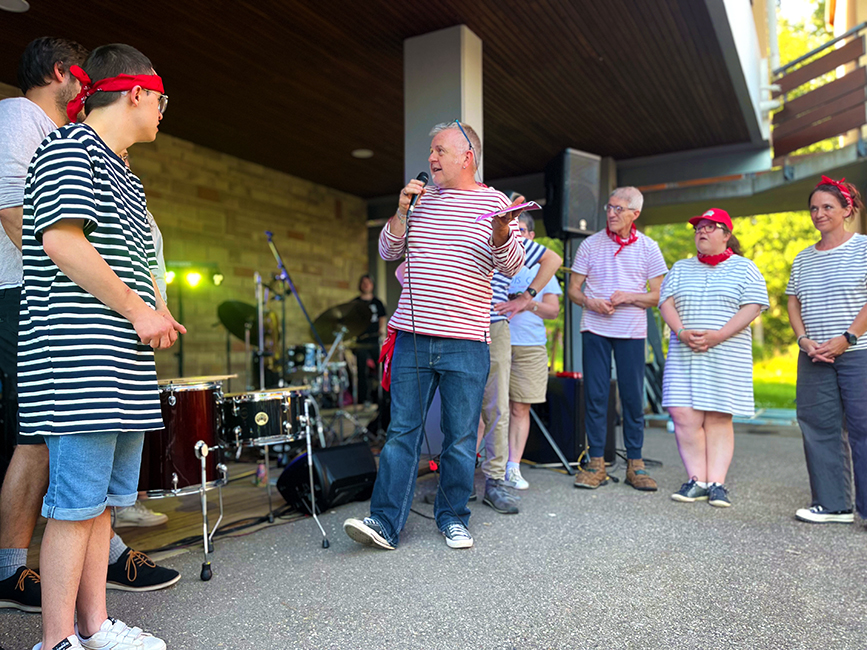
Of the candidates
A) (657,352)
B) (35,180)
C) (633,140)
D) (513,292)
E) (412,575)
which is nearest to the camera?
(35,180)

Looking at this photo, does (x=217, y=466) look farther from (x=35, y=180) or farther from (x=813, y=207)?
(x=813, y=207)

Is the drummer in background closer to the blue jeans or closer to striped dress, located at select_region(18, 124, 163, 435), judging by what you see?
the blue jeans

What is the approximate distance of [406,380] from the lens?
8.80 feet

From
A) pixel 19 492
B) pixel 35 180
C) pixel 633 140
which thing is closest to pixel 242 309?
pixel 19 492

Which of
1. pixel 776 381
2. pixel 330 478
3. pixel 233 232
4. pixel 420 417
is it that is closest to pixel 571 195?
pixel 420 417

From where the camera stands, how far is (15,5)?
421 cm

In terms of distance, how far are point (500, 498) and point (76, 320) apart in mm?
2298

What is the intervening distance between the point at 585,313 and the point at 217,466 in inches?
94.1

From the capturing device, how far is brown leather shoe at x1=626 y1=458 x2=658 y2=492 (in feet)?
12.1

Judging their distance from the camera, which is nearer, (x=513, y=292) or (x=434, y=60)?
(x=513, y=292)

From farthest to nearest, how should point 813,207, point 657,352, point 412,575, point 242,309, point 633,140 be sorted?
1. point 657,352
2. point 633,140
3. point 242,309
4. point 813,207
5. point 412,575

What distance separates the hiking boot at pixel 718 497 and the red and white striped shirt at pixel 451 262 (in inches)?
65.1

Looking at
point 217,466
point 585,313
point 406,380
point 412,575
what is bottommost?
point 412,575

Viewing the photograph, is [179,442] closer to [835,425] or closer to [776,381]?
[835,425]
